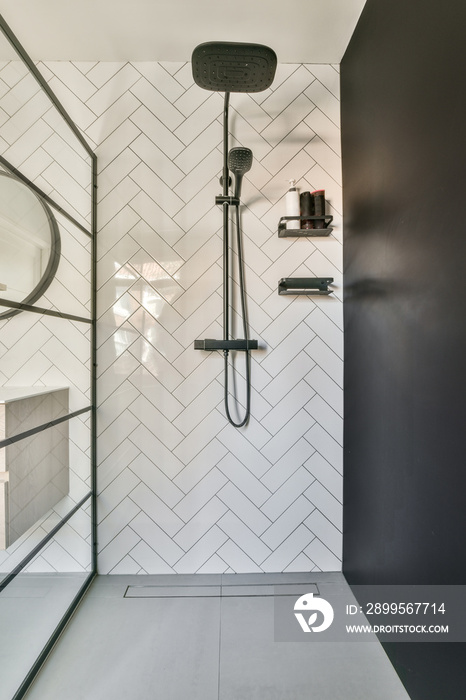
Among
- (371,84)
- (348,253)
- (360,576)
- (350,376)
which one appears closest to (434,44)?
(371,84)

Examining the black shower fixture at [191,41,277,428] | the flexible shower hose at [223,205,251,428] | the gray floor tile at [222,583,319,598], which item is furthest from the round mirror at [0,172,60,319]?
the gray floor tile at [222,583,319,598]

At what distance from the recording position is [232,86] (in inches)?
52.4

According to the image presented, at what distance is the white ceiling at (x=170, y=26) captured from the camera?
146 centimetres

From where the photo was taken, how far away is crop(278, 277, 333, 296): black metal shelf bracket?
1661 millimetres

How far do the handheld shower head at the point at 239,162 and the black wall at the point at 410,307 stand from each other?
46cm

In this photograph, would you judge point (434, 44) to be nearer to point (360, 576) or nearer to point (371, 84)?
point (371, 84)

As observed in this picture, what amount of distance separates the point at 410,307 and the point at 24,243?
1.32m

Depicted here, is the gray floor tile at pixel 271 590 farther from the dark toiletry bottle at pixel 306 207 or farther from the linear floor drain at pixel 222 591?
the dark toiletry bottle at pixel 306 207

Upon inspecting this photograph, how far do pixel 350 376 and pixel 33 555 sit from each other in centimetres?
140

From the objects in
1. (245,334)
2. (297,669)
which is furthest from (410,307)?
(297,669)

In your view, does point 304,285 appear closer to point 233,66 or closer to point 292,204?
point 292,204

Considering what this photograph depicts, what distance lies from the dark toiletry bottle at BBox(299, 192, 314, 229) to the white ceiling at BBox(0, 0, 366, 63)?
67 centimetres
